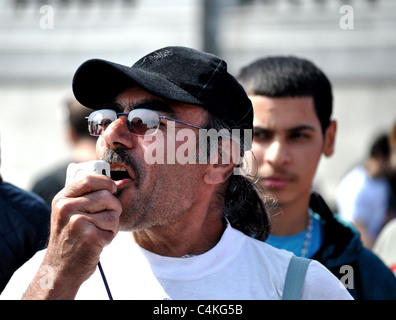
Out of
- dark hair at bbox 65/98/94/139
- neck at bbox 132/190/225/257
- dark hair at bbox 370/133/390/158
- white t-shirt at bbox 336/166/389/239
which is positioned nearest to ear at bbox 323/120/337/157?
neck at bbox 132/190/225/257

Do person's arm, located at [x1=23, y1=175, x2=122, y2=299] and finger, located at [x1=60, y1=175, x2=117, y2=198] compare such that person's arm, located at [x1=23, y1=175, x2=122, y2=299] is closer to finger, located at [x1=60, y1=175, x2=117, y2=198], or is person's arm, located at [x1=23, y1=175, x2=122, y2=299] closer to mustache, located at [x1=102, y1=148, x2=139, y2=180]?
finger, located at [x1=60, y1=175, x2=117, y2=198]

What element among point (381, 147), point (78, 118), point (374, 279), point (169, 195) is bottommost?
point (381, 147)

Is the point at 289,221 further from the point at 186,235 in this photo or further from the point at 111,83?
the point at 111,83

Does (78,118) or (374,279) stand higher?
(78,118)

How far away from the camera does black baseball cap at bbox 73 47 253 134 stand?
2158 millimetres

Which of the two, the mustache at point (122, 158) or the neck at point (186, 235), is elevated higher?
the mustache at point (122, 158)

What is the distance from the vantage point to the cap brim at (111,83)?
213 centimetres

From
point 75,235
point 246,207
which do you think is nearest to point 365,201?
point 246,207

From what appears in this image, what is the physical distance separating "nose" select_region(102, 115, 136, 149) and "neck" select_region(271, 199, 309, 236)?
1.23 m

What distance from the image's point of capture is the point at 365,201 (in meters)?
5.71

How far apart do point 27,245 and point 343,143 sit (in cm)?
938

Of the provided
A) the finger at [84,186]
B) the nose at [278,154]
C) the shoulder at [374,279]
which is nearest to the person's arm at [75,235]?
the finger at [84,186]

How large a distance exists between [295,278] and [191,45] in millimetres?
10208

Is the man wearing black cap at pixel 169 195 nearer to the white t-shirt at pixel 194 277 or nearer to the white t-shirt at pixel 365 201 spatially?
the white t-shirt at pixel 194 277
